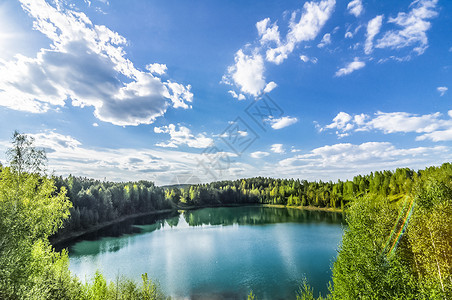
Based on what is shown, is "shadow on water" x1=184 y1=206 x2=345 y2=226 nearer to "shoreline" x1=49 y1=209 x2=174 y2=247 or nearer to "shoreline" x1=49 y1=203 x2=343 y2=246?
"shoreline" x1=49 y1=203 x2=343 y2=246

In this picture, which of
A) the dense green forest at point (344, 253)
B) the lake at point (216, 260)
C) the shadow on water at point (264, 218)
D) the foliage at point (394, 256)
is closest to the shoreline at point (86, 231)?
the lake at point (216, 260)

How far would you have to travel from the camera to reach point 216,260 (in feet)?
135

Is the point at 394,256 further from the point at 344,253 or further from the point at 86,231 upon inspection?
the point at 86,231

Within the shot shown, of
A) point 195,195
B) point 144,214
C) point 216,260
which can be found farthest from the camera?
point 195,195

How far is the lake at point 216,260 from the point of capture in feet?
95.5

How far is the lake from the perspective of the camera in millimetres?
29109

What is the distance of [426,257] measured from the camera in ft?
62.1

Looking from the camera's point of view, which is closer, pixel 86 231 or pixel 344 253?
pixel 344 253

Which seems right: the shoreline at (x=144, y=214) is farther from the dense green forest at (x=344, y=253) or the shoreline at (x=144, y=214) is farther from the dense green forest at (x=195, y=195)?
the dense green forest at (x=344, y=253)

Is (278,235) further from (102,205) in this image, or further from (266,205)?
(266,205)

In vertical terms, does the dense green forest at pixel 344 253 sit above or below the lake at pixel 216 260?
above

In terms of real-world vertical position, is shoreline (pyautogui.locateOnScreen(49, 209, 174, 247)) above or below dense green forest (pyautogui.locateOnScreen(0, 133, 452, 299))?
below

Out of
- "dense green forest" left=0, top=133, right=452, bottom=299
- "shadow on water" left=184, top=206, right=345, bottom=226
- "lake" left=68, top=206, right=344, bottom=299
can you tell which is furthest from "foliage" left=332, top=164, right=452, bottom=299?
"shadow on water" left=184, top=206, right=345, bottom=226

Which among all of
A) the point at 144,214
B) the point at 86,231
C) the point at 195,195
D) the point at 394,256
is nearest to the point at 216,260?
the point at 394,256
